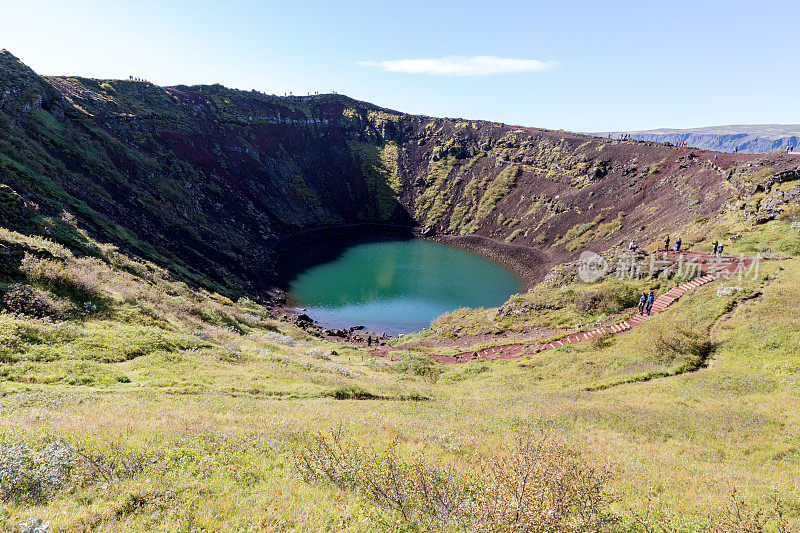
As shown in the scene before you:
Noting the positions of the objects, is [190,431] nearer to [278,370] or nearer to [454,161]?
[278,370]

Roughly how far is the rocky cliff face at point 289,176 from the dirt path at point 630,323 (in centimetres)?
2314

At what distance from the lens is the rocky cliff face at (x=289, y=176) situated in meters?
45.9

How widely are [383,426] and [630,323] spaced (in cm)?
2149

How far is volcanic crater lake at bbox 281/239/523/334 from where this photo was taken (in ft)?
168

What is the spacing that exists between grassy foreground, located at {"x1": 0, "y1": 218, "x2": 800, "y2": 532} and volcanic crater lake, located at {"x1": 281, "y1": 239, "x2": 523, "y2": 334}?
26.2 m

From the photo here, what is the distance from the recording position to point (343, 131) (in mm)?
117188

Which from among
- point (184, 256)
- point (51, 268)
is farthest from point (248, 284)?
point (51, 268)

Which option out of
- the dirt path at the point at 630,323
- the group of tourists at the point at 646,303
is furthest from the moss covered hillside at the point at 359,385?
the group of tourists at the point at 646,303

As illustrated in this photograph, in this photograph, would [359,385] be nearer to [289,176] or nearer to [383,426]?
[383,426]

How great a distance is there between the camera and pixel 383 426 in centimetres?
1191
